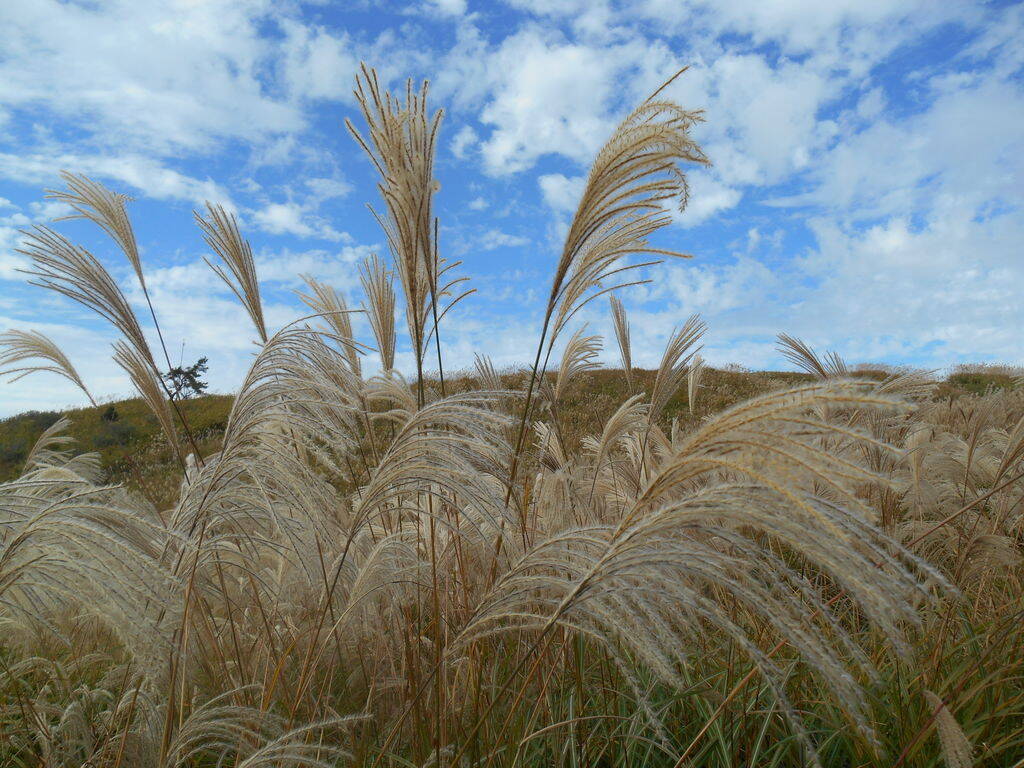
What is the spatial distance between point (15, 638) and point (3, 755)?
149 centimetres

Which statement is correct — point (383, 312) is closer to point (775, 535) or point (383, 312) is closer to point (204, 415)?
point (775, 535)

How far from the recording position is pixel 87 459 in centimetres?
576

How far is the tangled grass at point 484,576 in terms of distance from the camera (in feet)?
3.60

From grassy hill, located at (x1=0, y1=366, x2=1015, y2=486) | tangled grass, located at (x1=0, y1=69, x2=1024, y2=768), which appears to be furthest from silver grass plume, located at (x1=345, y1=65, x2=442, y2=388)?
grassy hill, located at (x1=0, y1=366, x2=1015, y2=486)

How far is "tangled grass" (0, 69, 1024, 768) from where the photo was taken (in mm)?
1097

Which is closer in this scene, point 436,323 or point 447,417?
point 447,417

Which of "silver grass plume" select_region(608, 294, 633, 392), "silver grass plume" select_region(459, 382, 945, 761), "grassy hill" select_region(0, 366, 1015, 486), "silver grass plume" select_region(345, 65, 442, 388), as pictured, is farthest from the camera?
"grassy hill" select_region(0, 366, 1015, 486)

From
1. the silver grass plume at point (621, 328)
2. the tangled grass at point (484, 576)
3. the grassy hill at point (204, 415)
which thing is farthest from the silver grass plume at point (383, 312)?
the grassy hill at point (204, 415)

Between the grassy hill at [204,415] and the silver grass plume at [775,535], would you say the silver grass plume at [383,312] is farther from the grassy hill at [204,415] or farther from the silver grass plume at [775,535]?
the grassy hill at [204,415]

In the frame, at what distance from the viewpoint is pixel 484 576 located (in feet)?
11.6

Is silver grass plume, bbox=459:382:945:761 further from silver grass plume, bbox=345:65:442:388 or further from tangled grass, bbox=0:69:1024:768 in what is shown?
silver grass plume, bbox=345:65:442:388

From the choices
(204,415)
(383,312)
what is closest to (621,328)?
(383,312)

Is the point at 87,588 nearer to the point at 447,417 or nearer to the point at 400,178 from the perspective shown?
the point at 447,417

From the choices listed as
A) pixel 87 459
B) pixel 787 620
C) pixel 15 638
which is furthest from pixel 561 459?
pixel 87 459
